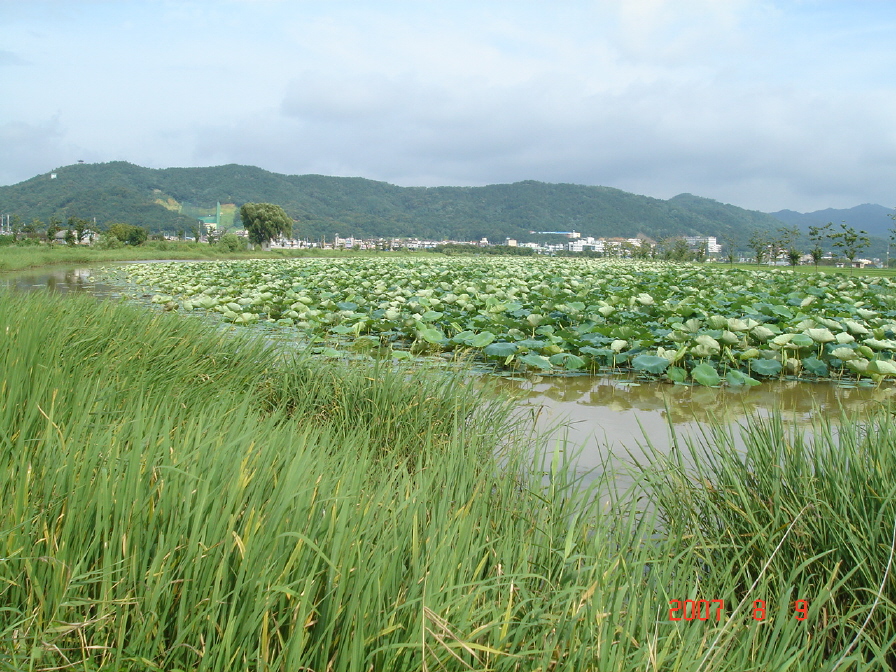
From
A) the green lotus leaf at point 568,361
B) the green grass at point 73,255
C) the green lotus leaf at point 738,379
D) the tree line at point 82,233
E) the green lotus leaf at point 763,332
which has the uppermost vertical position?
the tree line at point 82,233

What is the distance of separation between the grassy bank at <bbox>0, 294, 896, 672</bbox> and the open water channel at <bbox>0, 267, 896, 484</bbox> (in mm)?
1579

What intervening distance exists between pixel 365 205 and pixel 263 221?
49504 mm

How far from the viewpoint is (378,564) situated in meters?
1.10

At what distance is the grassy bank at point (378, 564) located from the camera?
1051 mm

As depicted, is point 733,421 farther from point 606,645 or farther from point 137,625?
point 137,625

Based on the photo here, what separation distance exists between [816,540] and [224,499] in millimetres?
1488

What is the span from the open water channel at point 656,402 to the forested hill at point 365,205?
6631cm

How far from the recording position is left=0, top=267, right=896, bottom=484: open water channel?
3525 millimetres

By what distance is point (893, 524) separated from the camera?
1.46m

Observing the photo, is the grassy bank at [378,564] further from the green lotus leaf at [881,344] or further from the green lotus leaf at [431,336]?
the green lotus leaf at [881,344]

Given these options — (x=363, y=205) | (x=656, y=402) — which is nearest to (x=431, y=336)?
(x=656, y=402)

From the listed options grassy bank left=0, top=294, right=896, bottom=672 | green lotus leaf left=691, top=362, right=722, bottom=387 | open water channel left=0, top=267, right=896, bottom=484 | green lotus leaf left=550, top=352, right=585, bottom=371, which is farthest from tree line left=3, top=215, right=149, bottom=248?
grassy bank left=0, top=294, right=896, bottom=672

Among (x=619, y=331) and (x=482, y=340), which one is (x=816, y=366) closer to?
(x=619, y=331)
